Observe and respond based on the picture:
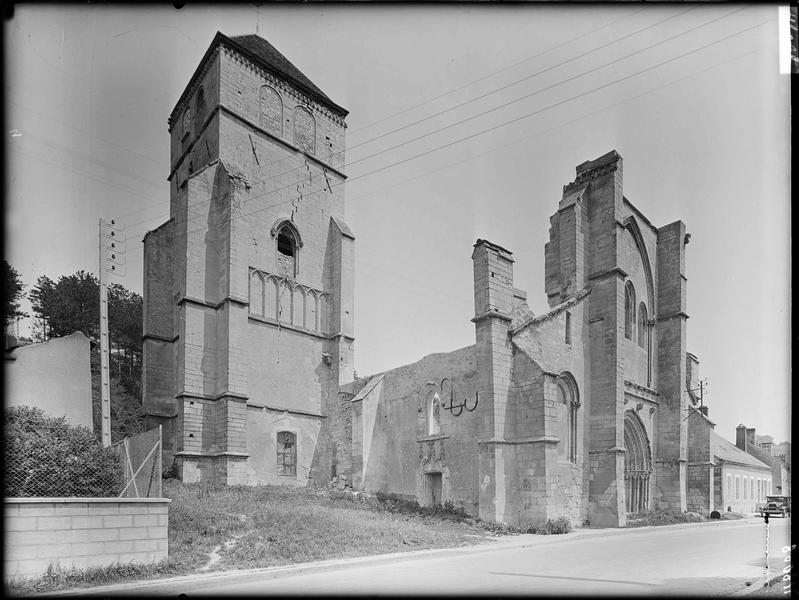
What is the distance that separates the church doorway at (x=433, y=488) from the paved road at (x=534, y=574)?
5918 millimetres

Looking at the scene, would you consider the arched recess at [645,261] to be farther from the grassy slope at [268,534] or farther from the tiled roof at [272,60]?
the tiled roof at [272,60]

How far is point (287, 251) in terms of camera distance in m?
26.0

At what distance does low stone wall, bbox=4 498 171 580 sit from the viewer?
325 inches

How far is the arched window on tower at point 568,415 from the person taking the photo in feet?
62.8

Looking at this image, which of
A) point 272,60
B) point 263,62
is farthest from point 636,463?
point 272,60

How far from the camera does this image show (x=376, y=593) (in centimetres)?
800

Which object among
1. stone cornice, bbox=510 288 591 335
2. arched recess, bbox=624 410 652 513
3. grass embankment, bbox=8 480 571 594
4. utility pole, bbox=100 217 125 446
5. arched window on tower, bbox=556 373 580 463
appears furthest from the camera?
arched recess, bbox=624 410 652 513

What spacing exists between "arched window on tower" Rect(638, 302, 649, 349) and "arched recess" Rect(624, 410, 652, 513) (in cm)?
361

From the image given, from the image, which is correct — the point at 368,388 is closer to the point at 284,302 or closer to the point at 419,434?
the point at 419,434

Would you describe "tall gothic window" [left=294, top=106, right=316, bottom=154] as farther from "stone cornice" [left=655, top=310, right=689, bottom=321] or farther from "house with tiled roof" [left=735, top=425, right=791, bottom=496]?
"house with tiled roof" [left=735, top=425, right=791, bottom=496]

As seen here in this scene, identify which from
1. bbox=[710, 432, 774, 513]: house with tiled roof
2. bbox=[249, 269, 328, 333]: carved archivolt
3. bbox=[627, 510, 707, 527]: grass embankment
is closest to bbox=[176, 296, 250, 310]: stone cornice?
bbox=[249, 269, 328, 333]: carved archivolt

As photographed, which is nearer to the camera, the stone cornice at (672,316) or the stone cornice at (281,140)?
the stone cornice at (281,140)

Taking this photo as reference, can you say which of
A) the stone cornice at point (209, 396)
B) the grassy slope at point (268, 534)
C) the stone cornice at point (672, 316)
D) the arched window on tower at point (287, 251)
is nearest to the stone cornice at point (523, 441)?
the grassy slope at point (268, 534)

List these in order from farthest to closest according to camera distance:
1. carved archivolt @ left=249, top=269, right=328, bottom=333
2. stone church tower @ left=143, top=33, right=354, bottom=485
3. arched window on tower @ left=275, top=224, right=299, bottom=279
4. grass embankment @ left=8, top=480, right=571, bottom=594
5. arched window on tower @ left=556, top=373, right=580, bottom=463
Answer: arched window on tower @ left=275, top=224, right=299, bottom=279 → carved archivolt @ left=249, top=269, right=328, bottom=333 → stone church tower @ left=143, top=33, right=354, bottom=485 → arched window on tower @ left=556, top=373, right=580, bottom=463 → grass embankment @ left=8, top=480, right=571, bottom=594
